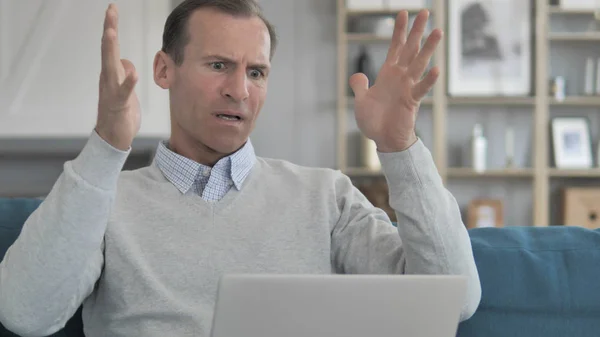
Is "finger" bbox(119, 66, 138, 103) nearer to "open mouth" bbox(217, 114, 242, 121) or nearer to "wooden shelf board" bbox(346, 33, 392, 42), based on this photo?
"open mouth" bbox(217, 114, 242, 121)

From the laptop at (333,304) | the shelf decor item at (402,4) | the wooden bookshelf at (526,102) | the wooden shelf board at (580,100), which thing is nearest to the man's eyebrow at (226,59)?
the laptop at (333,304)

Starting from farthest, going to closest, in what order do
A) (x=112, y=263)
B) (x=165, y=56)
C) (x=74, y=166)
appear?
(x=165, y=56) < (x=112, y=263) < (x=74, y=166)

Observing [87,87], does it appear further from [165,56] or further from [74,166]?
[74,166]

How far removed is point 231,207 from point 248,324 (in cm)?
64

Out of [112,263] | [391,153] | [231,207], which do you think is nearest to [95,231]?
[112,263]

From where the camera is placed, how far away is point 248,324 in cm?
104

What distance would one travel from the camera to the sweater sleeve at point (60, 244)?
4.28 ft

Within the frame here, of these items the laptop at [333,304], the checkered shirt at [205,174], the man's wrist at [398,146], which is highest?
the man's wrist at [398,146]

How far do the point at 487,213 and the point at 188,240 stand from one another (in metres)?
4.09

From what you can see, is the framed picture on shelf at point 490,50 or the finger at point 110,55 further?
the framed picture on shelf at point 490,50

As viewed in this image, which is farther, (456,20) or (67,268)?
(456,20)

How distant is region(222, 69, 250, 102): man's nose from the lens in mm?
1727

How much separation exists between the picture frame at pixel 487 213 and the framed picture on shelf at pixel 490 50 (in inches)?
27.4

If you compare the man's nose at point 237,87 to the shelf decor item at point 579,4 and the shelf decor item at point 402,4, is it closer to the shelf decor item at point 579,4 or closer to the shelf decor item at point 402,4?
the shelf decor item at point 402,4
